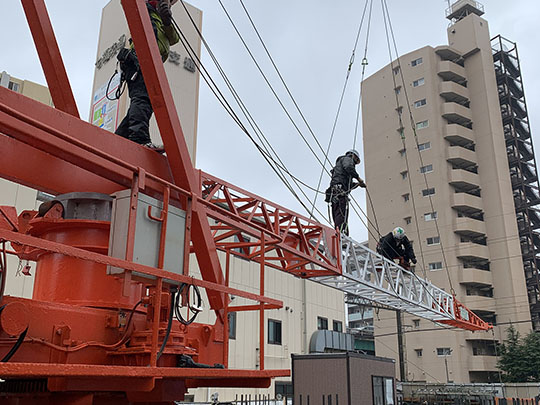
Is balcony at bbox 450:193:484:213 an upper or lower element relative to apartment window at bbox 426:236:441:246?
upper

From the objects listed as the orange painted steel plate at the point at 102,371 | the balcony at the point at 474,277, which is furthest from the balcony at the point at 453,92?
the orange painted steel plate at the point at 102,371

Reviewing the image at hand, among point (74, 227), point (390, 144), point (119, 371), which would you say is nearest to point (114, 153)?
point (74, 227)

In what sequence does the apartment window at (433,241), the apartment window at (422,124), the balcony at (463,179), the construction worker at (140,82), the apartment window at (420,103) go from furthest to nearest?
the apartment window at (420,103)
the apartment window at (422,124)
the balcony at (463,179)
the apartment window at (433,241)
the construction worker at (140,82)

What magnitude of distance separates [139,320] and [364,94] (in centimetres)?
5815

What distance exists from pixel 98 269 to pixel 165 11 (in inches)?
154

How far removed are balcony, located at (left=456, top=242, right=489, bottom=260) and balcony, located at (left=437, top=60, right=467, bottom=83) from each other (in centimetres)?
1808

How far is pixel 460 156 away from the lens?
166 ft

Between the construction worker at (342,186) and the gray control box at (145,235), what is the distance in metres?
9.76

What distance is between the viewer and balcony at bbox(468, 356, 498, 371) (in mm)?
43844

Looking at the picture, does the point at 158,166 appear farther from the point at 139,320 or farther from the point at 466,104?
the point at 466,104

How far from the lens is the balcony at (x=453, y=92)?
53.2 metres

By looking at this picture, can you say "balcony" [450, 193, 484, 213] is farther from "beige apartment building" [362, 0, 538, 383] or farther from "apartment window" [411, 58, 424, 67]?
"apartment window" [411, 58, 424, 67]

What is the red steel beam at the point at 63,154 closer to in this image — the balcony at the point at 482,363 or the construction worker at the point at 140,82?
the construction worker at the point at 140,82

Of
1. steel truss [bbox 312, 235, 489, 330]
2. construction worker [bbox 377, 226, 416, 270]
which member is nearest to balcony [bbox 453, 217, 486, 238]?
steel truss [bbox 312, 235, 489, 330]
